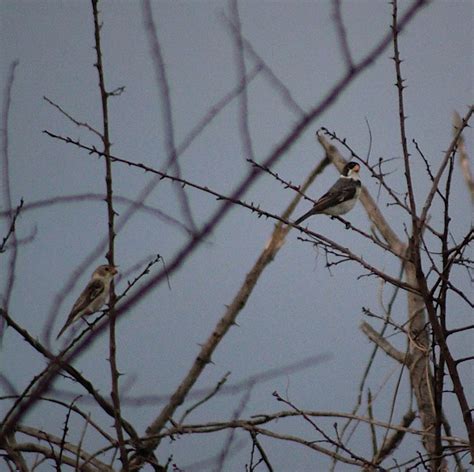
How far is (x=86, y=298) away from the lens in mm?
4039

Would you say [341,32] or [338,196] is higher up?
[338,196]

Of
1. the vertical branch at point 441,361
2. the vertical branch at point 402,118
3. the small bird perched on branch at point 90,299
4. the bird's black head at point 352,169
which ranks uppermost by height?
the bird's black head at point 352,169

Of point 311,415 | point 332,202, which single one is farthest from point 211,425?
point 332,202

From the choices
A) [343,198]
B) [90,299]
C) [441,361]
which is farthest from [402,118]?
[343,198]

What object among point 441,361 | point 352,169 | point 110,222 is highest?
point 352,169

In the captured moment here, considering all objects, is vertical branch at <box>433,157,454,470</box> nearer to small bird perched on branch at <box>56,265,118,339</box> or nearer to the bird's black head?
small bird perched on branch at <box>56,265,118,339</box>

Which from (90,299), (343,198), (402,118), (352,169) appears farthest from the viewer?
(352,169)

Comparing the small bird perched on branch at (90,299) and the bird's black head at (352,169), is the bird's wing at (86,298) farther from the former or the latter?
the bird's black head at (352,169)

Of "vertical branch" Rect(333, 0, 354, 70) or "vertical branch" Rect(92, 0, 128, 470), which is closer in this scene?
"vertical branch" Rect(333, 0, 354, 70)

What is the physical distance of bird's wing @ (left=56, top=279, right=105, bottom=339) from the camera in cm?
398

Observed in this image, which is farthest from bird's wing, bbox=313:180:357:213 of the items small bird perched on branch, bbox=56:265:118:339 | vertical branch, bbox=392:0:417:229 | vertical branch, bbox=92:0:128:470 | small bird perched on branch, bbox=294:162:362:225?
vertical branch, bbox=92:0:128:470

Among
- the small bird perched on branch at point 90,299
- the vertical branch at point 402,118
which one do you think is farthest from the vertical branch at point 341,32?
the small bird perched on branch at point 90,299

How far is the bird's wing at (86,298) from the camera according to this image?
157 inches

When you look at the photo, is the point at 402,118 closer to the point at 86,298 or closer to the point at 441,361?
the point at 441,361
